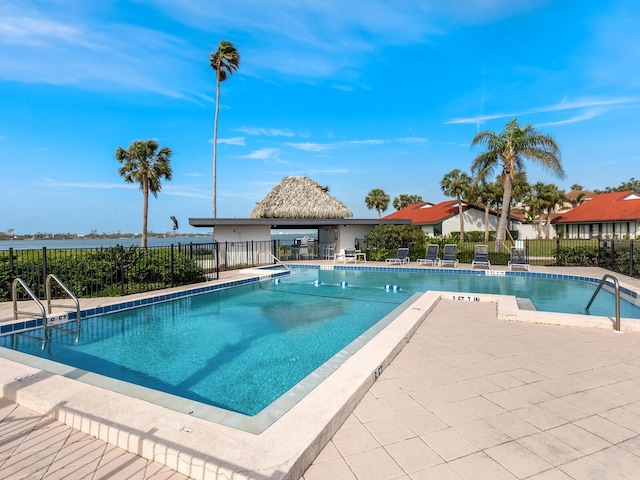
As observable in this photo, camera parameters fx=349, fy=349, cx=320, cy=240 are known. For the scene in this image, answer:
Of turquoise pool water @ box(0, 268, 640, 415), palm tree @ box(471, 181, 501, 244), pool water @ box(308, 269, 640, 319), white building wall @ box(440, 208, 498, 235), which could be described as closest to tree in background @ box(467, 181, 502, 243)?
palm tree @ box(471, 181, 501, 244)

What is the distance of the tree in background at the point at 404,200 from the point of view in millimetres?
52391

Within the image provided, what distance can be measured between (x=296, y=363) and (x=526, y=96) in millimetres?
19622

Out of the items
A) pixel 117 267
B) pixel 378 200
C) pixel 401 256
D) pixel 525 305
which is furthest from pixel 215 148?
pixel 378 200

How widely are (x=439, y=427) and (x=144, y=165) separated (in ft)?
76.3

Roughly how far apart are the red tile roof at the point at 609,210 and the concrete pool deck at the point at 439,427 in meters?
31.3

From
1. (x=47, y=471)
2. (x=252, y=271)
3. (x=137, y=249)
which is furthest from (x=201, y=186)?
(x=47, y=471)

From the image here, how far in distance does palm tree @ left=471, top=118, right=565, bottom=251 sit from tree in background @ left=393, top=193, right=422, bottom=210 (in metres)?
32.2

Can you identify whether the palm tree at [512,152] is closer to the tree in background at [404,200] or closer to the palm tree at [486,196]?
the palm tree at [486,196]

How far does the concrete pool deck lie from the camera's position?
2.31m

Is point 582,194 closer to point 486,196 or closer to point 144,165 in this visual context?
point 486,196

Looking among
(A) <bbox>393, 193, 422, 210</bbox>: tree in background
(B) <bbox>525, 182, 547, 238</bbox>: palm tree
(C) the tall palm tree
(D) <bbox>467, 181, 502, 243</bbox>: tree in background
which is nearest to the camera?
(D) <bbox>467, 181, 502, 243</bbox>: tree in background

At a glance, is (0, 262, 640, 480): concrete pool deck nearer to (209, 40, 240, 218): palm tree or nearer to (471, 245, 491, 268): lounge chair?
(471, 245, 491, 268): lounge chair

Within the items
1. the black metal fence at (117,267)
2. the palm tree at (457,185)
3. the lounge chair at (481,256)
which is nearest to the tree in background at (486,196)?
the palm tree at (457,185)

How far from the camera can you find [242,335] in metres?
6.57
